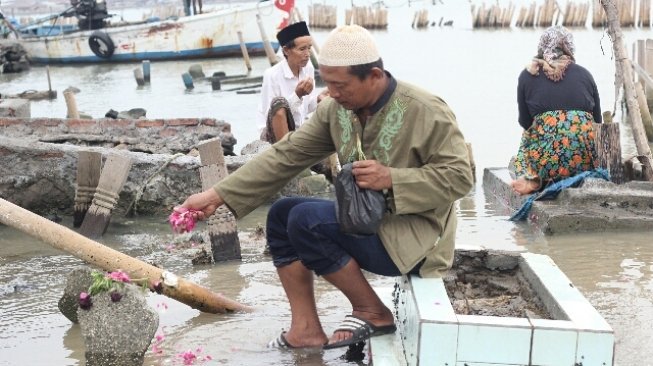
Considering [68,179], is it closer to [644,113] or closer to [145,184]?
[145,184]

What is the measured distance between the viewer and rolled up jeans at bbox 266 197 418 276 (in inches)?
183

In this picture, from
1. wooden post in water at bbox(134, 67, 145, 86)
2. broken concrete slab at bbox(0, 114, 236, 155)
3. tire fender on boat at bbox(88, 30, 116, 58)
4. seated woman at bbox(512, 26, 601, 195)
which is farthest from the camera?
tire fender on boat at bbox(88, 30, 116, 58)

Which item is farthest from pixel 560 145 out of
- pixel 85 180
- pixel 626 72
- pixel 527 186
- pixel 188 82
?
pixel 188 82

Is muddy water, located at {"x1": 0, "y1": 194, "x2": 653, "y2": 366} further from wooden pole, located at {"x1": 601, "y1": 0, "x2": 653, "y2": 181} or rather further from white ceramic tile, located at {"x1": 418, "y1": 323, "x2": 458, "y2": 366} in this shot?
wooden pole, located at {"x1": 601, "y1": 0, "x2": 653, "y2": 181}

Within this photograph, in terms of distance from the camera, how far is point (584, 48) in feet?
105

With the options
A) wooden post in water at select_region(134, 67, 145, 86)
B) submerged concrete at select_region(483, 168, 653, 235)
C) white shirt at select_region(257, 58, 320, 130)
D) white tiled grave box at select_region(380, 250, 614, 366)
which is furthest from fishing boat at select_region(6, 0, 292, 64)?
white tiled grave box at select_region(380, 250, 614, 366)

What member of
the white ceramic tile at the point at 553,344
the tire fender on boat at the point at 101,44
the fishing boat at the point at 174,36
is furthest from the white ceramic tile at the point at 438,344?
the tire fender on boat at the point at 101,44

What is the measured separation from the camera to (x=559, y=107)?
27.6ft

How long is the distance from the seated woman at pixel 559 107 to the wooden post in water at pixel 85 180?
11.0 feet

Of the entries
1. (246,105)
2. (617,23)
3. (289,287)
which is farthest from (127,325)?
(246,105)

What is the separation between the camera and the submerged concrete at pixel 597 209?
25.7 ft

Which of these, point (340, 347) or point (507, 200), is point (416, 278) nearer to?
point (340, 347)

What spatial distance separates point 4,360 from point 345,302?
1860 millimetres

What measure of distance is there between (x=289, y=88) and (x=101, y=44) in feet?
90.2
